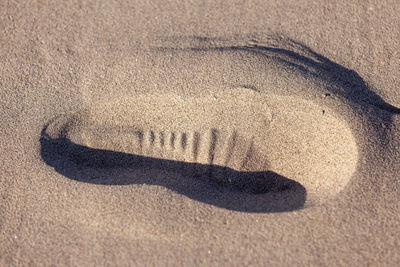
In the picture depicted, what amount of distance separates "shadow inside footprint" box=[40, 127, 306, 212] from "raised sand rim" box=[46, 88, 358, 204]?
0.01 meters

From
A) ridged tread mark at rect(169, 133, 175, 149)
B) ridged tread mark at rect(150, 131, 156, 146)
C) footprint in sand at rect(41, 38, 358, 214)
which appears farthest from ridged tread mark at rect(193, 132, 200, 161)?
ridged tread mark at rect(150, 131, 156, 146)

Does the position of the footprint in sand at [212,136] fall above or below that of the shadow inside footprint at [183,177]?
above

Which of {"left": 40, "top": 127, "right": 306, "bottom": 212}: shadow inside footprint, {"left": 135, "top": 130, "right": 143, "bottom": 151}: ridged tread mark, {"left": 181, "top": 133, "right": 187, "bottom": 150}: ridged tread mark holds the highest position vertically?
{"left": 181, "top": 133, "right": 187, "bottom": 150}: ridged tread mark

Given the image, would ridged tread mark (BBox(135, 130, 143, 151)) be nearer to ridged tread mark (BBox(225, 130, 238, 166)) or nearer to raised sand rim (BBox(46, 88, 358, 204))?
raised sand rim (BBox(46, 88, 358, 204))

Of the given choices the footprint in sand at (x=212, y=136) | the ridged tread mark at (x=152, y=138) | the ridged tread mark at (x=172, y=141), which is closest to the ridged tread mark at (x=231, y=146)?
the footprint in sand at (x=212, y=136)

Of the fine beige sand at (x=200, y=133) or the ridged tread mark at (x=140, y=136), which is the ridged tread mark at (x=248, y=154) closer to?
the fine beige sand at (x=200, y=133)

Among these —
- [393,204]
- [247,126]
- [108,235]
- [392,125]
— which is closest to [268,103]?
[247,126]

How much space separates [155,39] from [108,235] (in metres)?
1.14

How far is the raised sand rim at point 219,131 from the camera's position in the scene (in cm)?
191

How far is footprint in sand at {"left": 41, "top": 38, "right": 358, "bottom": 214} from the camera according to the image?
1.90 metres

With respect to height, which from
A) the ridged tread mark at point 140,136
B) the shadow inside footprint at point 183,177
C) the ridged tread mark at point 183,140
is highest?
the ridged tread mark at point 183,140

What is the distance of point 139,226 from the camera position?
1.66 meters

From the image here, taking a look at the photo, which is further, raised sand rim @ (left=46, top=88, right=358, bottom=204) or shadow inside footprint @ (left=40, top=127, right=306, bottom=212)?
raised sand rim @ (left=46, top=88, right=358, bottom=204)

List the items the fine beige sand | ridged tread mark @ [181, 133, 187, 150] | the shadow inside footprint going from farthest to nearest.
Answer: ridged tread mark @ [181, 133, 187, 150] < the shadow inside footprint < the fine beige sand
